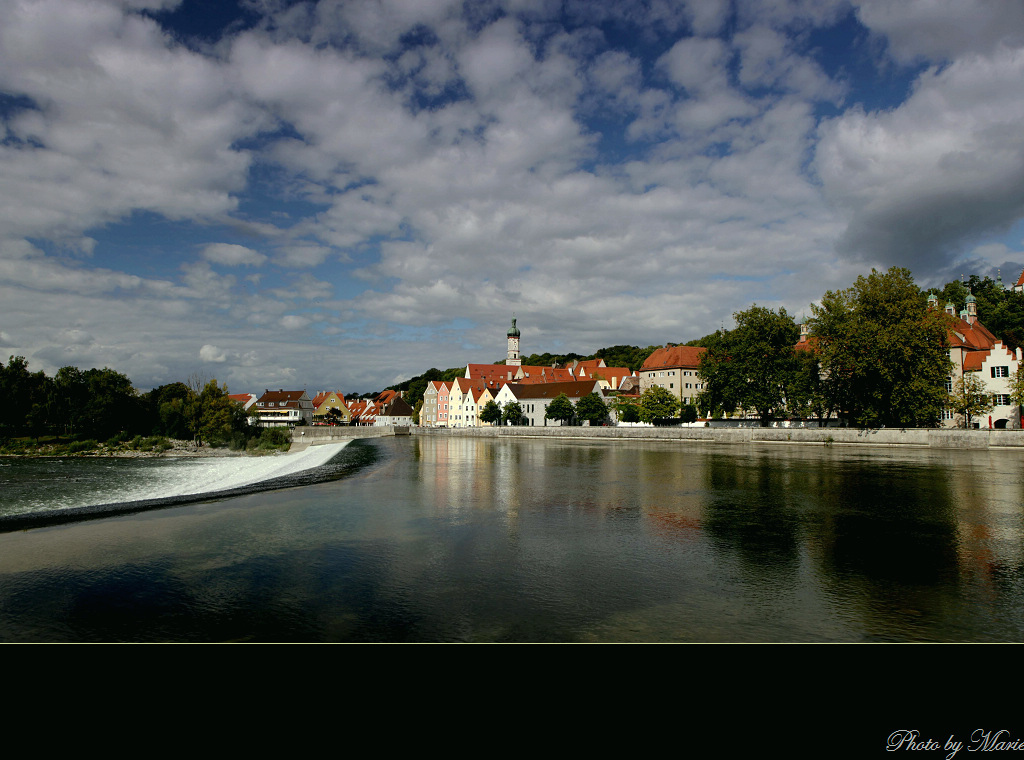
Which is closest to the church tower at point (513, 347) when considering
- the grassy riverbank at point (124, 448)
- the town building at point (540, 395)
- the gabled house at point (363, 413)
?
the town building at point (540, 395)

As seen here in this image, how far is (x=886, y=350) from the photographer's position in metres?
42.6

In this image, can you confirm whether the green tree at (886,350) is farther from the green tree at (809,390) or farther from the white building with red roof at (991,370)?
the white building with red roof at (991,370)

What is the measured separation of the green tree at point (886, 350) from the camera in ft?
139

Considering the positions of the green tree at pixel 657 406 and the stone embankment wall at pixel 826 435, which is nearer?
the stone embankment wall at pixel 826 435

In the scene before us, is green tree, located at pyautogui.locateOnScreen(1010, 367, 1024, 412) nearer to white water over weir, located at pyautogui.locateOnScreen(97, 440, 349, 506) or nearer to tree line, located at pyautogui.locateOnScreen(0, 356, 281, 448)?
white water over weir, located at pyautogui.locateOnScreen(97, 440, 349, 506)

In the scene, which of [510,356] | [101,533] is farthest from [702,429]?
[510,356]

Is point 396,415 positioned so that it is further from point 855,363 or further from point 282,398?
point 855,363

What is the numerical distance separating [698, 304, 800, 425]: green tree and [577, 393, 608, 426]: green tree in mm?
25985

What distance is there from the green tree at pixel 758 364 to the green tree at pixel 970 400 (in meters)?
12.5

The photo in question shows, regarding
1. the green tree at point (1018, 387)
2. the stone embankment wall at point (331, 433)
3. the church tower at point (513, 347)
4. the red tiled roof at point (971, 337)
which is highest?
the church tower at point (513, 347)

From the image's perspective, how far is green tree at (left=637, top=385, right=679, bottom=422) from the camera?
6981 cm

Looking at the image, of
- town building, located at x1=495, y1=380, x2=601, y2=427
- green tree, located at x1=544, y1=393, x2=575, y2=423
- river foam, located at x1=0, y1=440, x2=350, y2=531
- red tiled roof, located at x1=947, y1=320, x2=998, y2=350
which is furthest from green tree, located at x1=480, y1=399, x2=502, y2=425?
red tiled roof, located at x1=947, y1=320, x2=998, y2=350

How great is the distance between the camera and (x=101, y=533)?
13.1 m
